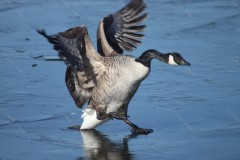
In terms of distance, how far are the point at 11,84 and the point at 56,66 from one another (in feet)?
3.71

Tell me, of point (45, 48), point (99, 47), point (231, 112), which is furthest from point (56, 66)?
point (231, 112)

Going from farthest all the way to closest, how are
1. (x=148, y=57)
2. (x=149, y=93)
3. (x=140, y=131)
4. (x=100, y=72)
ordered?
(x=149, y=93) < (x=100, y=72) < (x=148, y=57) < (x=140, y=131)

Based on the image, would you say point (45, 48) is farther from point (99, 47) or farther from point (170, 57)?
point (170, 57)

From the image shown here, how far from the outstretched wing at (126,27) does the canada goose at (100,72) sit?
26 cm

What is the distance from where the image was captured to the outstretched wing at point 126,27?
9.48 metres

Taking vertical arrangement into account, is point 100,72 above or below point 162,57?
below

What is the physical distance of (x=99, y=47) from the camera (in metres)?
9.19

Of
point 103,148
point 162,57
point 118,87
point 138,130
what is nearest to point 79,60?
point 118,87

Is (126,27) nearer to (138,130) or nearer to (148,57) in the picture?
(148,57)

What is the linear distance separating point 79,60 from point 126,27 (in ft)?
4.63

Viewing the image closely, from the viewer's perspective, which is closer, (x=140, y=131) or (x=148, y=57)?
(x=140, y=131)

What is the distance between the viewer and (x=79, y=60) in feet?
27.2

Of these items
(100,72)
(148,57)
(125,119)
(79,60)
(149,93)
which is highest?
(148,57)

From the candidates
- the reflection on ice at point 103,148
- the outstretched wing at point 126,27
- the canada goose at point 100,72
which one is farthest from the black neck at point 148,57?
the outstretched wing at point 126,27
